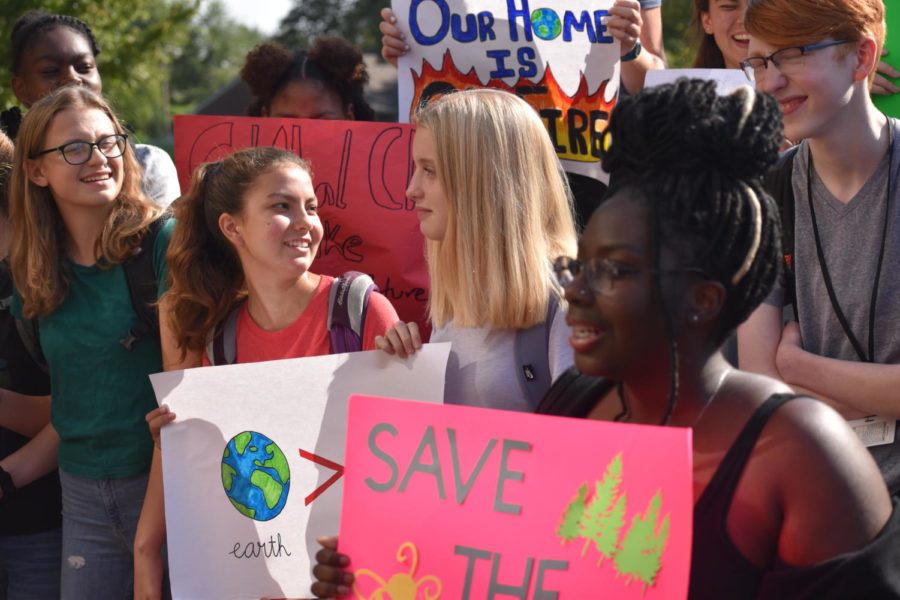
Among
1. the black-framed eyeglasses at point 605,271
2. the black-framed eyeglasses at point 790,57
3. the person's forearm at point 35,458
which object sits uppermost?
the black-framed eyeglasses at point 790,57

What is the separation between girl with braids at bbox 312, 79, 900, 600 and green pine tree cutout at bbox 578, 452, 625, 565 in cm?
12

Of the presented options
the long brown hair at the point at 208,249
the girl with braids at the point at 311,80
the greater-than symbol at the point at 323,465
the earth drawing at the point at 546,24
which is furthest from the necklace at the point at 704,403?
the girl with braids at the point at 311,80

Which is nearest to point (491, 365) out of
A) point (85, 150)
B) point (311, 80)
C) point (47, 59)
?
point (85, 150)

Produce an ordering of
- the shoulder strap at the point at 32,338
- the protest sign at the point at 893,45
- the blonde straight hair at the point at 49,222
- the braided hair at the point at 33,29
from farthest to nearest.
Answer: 1. the braided hair at the point at 33,29
2. the shoulder strap at the point at 32,338
3. the blonde straight hair at the point at 49,222
4. the protest sign at the point at 893,45

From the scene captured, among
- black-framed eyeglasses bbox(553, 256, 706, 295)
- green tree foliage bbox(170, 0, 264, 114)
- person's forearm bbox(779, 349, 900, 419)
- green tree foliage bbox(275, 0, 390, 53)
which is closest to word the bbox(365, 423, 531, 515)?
black-framed eyeglasses bbox(553, 256, 706, 295)

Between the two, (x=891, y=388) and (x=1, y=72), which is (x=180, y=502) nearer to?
(x=891, y=388)

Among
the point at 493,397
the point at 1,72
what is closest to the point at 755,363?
the point at 493,397

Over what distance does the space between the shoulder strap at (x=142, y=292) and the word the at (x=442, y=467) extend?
161cm

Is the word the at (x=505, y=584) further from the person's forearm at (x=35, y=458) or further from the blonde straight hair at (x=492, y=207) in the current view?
the person's forearm at (x=35, y=458)

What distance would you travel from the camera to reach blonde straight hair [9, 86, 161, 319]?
337 cm

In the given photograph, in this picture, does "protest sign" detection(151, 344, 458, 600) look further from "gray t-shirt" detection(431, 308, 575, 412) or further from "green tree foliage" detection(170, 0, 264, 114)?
"green tree foliage" detection(170, 0, 264, 114)

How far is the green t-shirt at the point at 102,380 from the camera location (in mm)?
3305

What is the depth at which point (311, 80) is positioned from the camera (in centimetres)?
454

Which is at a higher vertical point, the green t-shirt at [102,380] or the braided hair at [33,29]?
the braided hair at [33,29]
